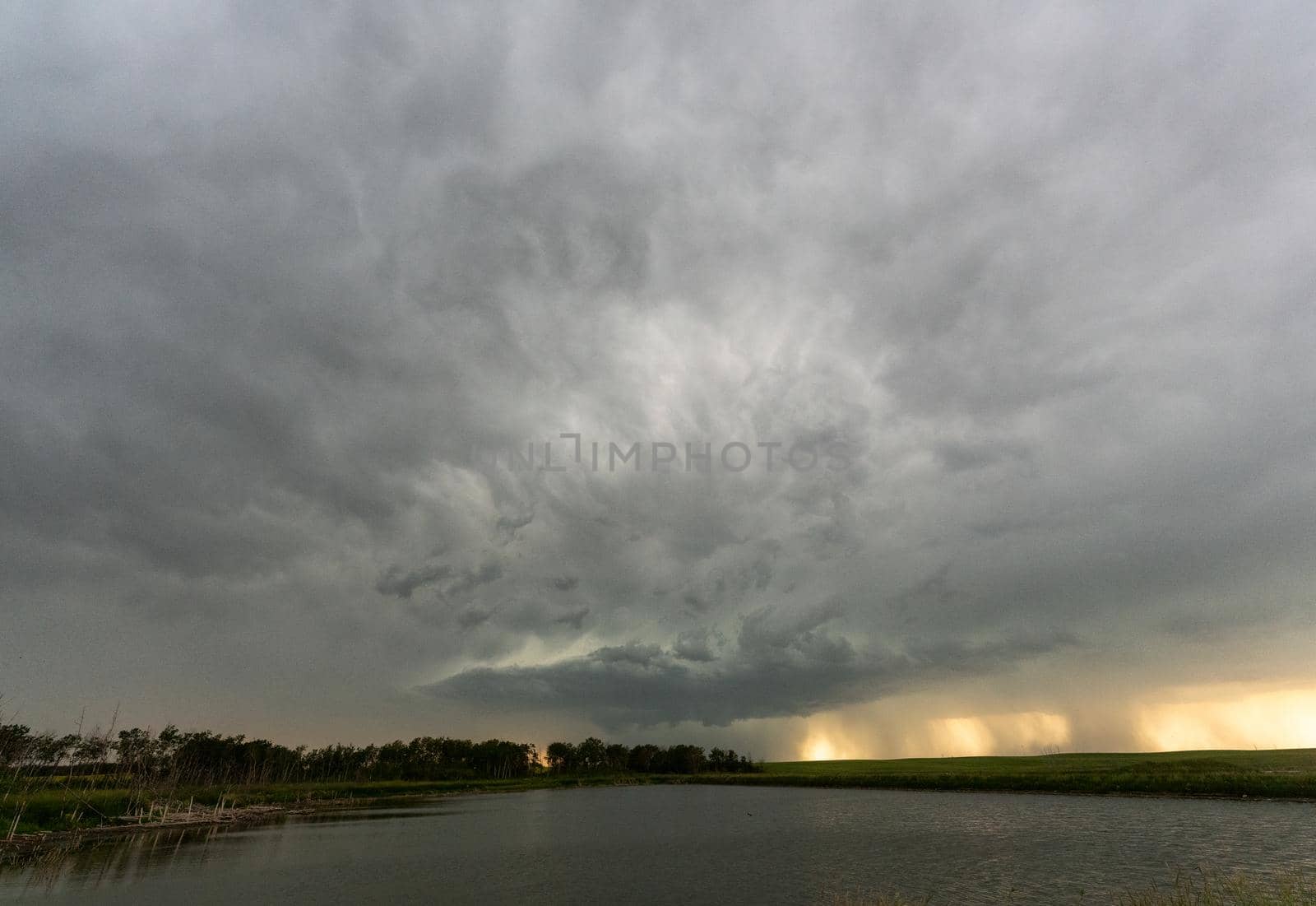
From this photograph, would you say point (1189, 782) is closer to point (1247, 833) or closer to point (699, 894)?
point (1247, 833)

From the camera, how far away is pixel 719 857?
52469 millimetres

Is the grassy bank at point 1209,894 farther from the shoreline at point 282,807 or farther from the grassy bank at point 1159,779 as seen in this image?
the grassy bank at point 1159,779

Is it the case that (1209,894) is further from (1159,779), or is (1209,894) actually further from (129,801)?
(129,801)

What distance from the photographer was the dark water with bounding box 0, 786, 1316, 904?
38.4 meters

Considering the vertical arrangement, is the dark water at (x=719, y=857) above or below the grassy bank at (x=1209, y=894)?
below

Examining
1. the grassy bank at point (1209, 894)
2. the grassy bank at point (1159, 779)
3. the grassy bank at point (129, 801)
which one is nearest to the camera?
the grassy bank at point (1209, 894)

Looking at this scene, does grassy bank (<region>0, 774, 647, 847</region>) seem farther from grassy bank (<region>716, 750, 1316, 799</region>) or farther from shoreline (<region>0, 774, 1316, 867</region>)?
grassy bank (<region>716, 750, 1316, 799</region>)

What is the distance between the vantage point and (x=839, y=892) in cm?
3625

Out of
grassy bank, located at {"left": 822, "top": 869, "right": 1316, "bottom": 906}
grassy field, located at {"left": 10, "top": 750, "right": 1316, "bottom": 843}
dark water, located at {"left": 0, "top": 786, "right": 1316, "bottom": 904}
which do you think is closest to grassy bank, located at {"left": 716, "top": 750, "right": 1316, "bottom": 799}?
grassy field, located at {"left": 10, "top": 750, "right": 1316, "bottom": 843}

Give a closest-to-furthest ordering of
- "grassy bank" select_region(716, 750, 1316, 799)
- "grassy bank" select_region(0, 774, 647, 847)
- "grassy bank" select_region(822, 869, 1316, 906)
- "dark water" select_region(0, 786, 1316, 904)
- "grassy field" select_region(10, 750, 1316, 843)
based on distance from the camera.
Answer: "grassy bank" select_region(822, 869, 1316, 906) < "dark water" select_region(0, 786, 1316, 904) < "grassy bank" select_region(0, 774, 647, 847) < "grassy field" select_region(10, 750, 1316, 843) < "grassy bank" select_region(716, 750, 1316, 799)

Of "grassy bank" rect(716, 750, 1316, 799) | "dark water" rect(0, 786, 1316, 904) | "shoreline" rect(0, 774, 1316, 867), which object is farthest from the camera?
"grassy bank" rect(716, 750, 1316, 799)

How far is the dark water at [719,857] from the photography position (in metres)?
38.4

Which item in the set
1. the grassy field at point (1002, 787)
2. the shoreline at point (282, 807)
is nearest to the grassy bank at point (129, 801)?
the grassy field at point (1002, 787)

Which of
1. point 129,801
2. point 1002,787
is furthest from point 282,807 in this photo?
point 1002,787
